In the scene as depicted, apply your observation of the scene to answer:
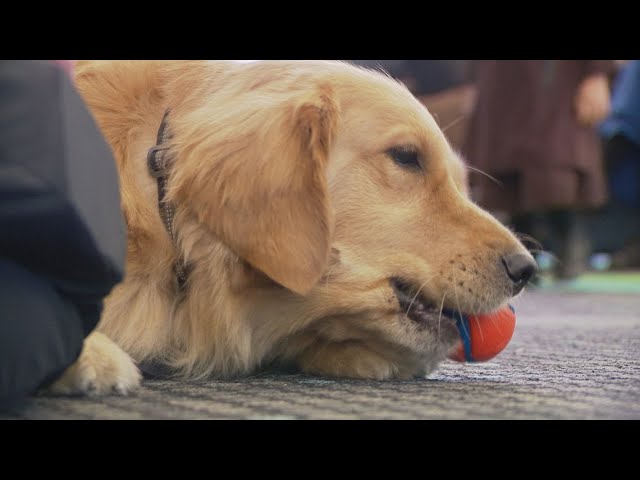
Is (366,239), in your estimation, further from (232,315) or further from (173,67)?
(173,67)

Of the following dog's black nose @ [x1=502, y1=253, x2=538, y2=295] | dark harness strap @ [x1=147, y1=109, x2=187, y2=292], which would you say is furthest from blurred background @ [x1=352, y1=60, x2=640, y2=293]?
dark harness strap @ [x1=147, y1=109, x2=187, y2=292]

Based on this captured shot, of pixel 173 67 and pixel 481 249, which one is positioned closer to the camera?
pixel 481 249

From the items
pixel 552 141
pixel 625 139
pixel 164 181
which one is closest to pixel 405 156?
pixel 164 181

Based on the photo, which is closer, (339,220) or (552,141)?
(339,220)

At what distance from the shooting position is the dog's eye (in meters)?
1.79

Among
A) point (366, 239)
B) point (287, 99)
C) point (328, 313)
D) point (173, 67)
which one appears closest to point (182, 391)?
point (328, 313)

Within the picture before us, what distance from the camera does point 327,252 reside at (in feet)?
5.37

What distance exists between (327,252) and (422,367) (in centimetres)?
38

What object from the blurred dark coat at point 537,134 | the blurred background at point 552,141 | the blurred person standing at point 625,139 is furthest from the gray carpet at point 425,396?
the blurred person standing at point 625,139

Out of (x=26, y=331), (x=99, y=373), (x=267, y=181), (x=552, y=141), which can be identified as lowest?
(x=99, y=373)

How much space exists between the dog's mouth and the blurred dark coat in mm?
Answer: 3911

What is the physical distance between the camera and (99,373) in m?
1.48

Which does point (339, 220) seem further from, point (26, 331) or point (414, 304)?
point (26, 331)

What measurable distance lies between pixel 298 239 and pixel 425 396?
0.38 meters
